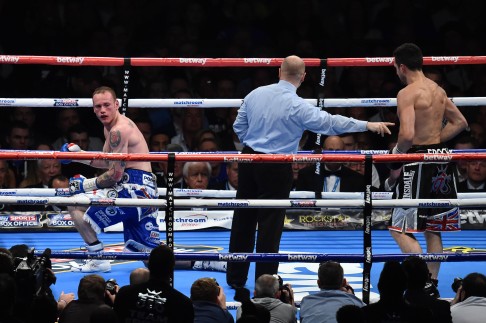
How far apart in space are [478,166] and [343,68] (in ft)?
7.27

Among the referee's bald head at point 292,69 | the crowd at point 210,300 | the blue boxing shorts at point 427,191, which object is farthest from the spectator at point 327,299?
the referee's bald head at point 292,69

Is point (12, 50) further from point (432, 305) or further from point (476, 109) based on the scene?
point (432, 305)

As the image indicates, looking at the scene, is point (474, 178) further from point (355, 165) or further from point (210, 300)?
point (210, 300)

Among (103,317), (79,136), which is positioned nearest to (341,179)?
(79,136)

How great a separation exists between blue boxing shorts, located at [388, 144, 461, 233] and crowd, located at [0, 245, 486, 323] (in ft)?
3.91

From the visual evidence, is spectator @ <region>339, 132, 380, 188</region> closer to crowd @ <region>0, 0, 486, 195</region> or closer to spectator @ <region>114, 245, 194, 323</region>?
crowd @ <region>0, 0, 486, 195</region>

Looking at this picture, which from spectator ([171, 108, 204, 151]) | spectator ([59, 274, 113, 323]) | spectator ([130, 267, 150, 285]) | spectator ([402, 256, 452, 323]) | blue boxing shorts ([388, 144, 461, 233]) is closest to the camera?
spectator ([59, 274, 113, 323])

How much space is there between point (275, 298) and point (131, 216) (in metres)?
2.04

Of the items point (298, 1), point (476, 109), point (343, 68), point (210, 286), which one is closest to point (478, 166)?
point (476, 109)

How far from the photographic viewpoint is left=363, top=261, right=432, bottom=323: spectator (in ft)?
14.2

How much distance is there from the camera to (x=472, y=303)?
4668 mm

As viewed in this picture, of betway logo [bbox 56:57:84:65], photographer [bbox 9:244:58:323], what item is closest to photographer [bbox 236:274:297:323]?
photographer [bbox 9:244:58:323]

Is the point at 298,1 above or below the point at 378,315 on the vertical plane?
above

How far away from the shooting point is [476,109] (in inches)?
384
